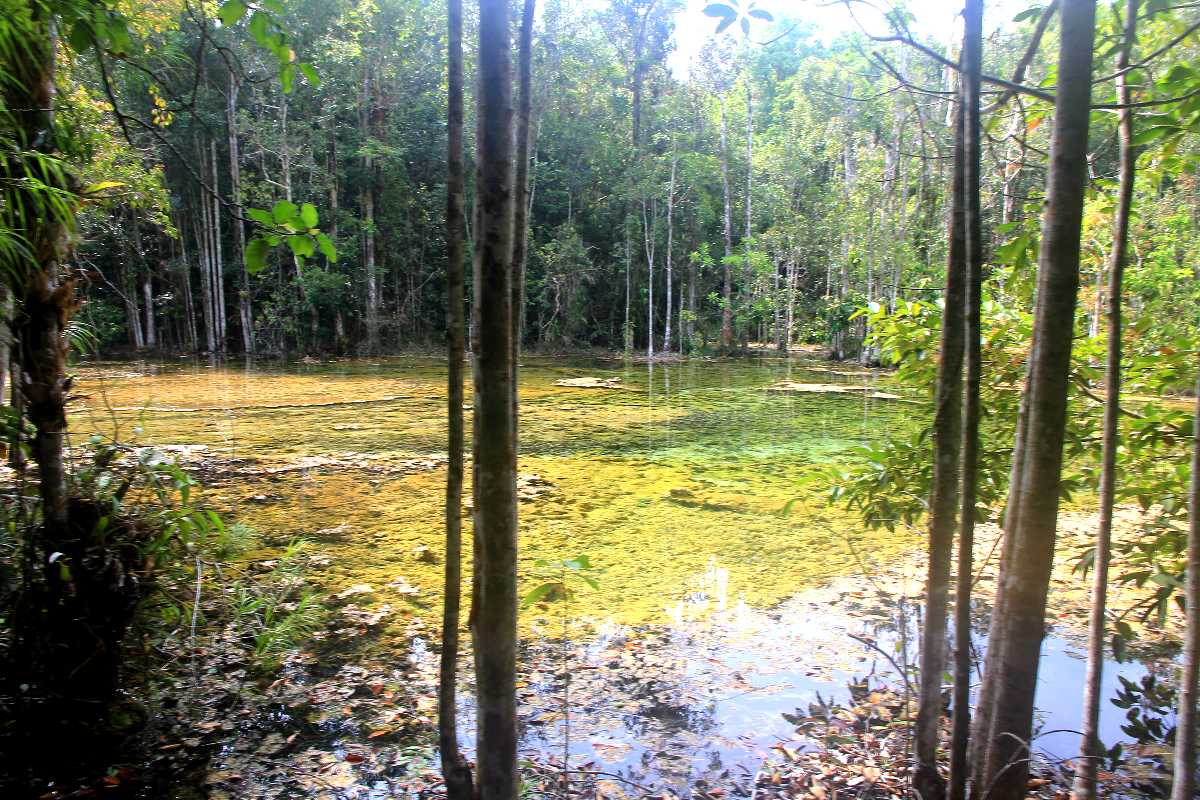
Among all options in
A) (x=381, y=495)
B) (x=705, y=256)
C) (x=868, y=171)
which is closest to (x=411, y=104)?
(x=705, y=256)

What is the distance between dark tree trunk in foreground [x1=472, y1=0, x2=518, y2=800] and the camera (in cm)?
124

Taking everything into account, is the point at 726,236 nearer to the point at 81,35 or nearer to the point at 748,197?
the point at 748,197

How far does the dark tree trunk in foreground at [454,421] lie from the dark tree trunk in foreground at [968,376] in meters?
1.25

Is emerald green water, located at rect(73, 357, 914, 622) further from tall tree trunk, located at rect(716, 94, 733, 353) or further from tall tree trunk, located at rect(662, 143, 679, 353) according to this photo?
tall tree trunk, located at rect(716, 94, 733, 353)

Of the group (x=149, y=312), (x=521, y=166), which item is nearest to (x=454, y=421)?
(x=521, y=166)

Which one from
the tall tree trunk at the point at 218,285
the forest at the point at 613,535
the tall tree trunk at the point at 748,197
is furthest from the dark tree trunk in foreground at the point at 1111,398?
the tall tree trunk at the point at 218,285

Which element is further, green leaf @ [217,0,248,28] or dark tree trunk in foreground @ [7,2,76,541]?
dark tree trunk in foreground @ [7,2,76,541]

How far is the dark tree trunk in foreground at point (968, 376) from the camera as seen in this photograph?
1.66 metres

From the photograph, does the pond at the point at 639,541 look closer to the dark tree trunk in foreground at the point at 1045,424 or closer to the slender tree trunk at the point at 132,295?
the dark tree trunk in foreground at the point at 1045,424

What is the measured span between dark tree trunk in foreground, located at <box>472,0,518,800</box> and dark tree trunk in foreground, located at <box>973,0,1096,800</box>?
1138mm

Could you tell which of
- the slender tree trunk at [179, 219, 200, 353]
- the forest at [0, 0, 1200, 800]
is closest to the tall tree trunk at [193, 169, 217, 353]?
the slender tree trunk at [179, 219, 200, 353]

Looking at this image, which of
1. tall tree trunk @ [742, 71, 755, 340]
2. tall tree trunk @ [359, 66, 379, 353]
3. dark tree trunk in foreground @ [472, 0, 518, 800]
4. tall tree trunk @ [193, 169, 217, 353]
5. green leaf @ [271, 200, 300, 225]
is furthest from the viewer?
tall tree trunk @ [742, 71, 755, 340]

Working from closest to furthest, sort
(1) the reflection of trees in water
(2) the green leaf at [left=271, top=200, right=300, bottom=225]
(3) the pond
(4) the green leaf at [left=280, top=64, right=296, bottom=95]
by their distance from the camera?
1. (2) the green leaf at [left=271, top=200, right=300, bottom=225]
2. (4) the green leaf at [left=280, top=64, right=296, bottom=95]
3. (1) the reflection of trees in water
4. (3) the pond

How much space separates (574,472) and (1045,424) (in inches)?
217
